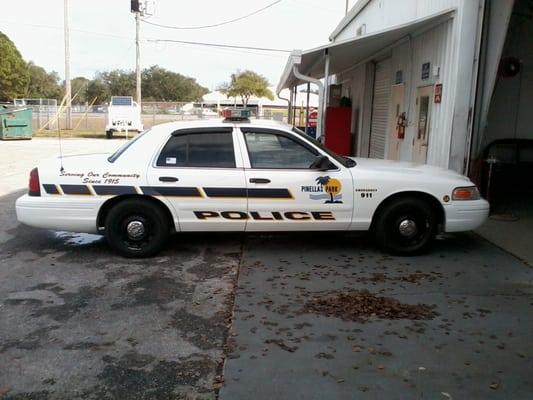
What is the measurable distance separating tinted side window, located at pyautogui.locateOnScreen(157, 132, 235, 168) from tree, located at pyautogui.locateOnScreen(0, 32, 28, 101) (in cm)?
5269

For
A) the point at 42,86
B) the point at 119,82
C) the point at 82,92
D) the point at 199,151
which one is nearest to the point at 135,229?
the point at 199,151

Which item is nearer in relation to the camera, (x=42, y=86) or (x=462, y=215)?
(x=462, y=215)

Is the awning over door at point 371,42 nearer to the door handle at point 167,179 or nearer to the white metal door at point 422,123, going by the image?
the white metal door at point 422,123

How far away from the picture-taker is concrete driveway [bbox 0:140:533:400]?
3467 millimetres

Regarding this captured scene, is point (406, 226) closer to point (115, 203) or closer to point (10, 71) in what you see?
point (115, 203)

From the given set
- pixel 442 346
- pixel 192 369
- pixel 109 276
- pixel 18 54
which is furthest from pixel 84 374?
pixel 18 54

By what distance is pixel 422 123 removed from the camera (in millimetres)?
9891

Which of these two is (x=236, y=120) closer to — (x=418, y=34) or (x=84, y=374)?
A: (x=84, y=374)

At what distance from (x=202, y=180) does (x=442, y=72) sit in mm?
4907

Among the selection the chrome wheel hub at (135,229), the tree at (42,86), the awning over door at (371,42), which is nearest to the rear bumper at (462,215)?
the chrome wheel hub at (135,229)

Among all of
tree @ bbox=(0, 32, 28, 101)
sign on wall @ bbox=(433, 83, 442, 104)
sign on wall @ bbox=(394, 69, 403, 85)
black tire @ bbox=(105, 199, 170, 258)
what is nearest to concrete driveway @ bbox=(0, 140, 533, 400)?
black tire @ bbox=(105, 199, 170, 258)

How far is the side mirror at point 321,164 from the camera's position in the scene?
20.0 ft

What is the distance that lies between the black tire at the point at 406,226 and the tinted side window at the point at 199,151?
189 centimetres

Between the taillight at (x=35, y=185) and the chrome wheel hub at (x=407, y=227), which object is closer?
the taillight at (x=35, y=185)
